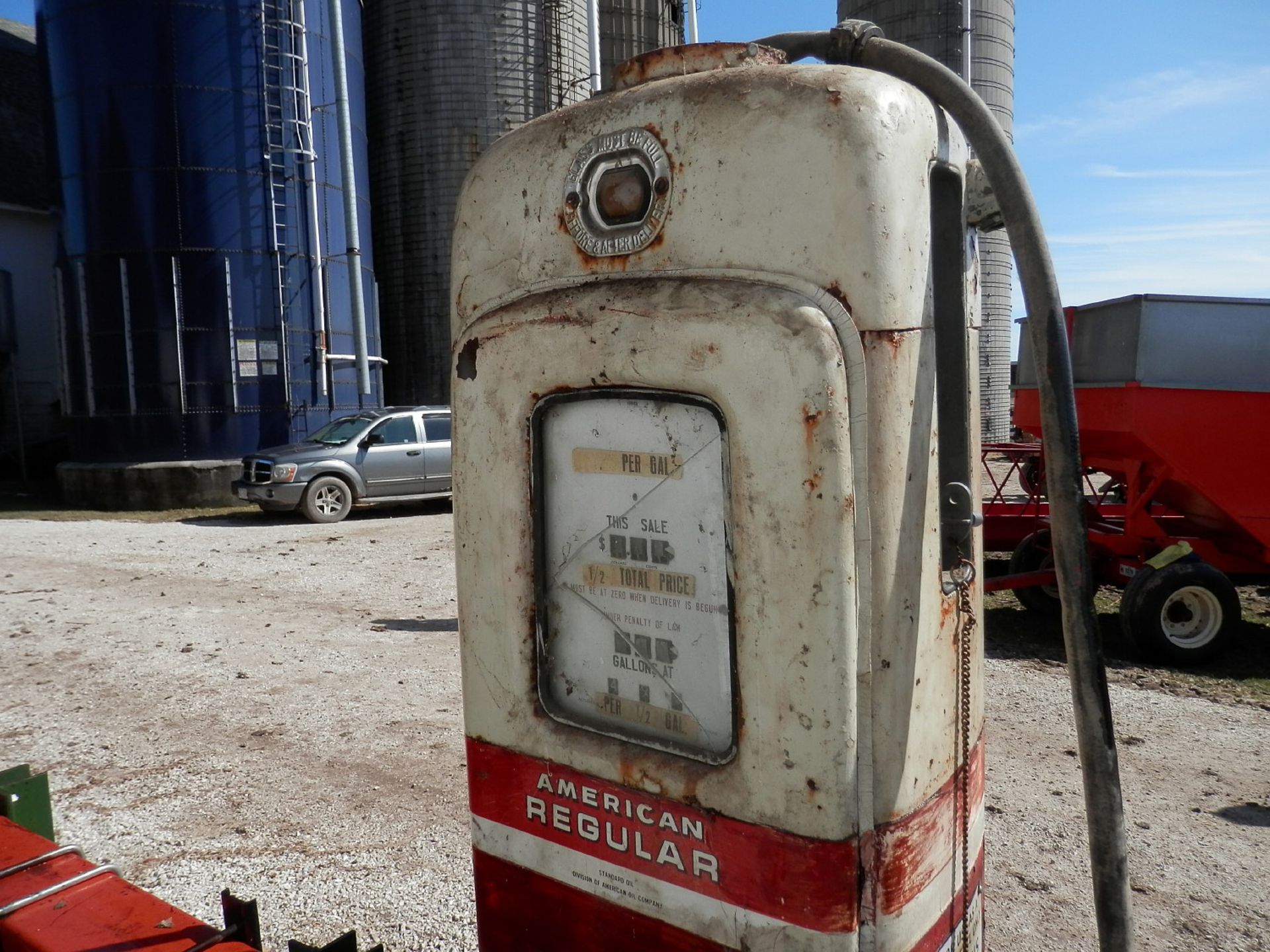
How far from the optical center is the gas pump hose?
66.0 inches

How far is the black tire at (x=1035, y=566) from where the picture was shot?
708 cm

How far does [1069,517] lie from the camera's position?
1.68m

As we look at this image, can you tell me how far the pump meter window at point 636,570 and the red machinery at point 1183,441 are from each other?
192 inches

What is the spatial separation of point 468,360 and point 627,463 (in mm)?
413

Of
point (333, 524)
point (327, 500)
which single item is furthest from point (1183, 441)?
point (327, 500)

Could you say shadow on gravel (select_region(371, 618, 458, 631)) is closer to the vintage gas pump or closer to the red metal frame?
the red metal frame

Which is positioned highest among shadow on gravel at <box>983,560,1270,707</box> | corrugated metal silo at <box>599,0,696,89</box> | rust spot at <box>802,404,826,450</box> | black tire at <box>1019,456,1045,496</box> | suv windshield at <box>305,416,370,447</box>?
corrugated metal silo at <box>599,0,696,89</box>

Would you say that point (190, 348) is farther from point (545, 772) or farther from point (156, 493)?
point (545, 772)

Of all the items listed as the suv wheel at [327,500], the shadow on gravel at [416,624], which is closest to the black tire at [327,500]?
the suv wheel at [327,500]

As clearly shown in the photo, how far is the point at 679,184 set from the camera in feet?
5.38

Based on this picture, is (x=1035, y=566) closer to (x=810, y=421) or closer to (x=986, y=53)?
(x=810, y=421)

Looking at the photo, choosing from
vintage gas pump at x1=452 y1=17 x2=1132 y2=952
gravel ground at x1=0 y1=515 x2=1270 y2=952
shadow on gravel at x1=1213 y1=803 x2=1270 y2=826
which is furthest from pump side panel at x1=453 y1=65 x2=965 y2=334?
shadow on gravel at x1=1213 y1=803 x2=1270 y2=826

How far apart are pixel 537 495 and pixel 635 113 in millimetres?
725

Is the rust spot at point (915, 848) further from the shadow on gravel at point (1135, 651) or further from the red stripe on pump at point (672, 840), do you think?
the shadow on gravel at point (1135, 651)
